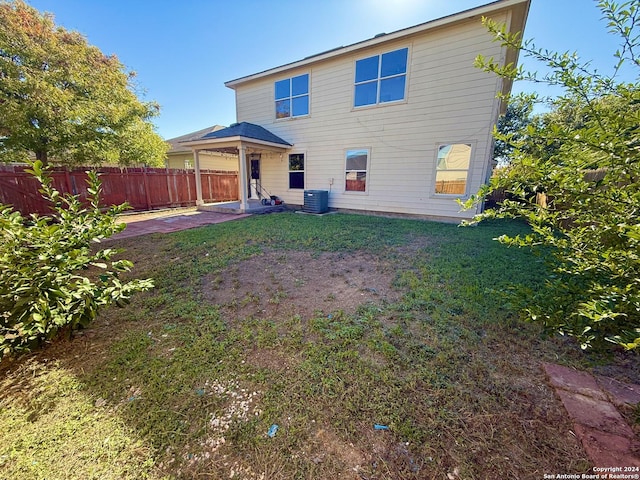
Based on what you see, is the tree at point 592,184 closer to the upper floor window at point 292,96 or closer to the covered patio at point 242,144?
the covered patio at point 242,144

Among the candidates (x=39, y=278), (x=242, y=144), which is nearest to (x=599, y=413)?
(x=39, y=278)

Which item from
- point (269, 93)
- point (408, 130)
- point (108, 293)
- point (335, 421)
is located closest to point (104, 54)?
point (269, 93)

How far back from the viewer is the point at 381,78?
810 cm

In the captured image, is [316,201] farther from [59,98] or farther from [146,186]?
[59,98]

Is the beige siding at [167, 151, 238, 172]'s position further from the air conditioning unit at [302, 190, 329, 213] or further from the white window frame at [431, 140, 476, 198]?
the white window frame at [431, 140, 476, 198]

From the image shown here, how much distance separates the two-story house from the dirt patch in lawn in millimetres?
4738

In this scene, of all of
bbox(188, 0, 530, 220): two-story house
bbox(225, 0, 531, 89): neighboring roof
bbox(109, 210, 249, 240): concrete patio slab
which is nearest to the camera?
bbox(225, 0, 531, 89): neighboring roof

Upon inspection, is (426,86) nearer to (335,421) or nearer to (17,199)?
(335,421)

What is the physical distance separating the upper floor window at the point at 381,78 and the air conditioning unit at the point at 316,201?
3.25 metres

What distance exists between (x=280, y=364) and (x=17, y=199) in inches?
395

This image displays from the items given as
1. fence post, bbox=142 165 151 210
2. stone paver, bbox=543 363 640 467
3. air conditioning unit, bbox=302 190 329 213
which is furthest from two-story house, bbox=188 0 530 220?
stone paver, bbox=543 363 640 467

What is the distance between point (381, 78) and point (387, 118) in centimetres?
125

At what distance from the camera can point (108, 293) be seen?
6.98 feet

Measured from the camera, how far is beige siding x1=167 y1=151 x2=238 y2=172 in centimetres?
1686
